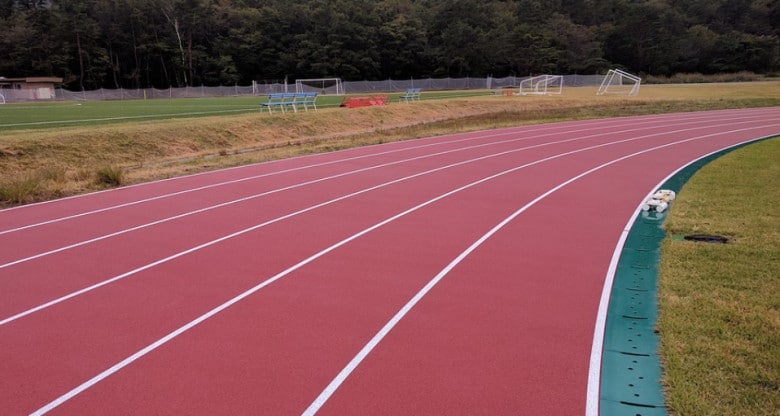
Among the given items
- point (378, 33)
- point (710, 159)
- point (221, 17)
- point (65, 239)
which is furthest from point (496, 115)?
point (221, 17)

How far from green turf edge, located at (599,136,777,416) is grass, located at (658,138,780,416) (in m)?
0.09

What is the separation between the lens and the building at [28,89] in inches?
1826

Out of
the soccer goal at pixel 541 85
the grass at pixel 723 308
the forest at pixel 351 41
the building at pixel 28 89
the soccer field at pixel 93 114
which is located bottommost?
the grass at pixel 723 308

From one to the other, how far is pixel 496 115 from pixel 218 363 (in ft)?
89.1

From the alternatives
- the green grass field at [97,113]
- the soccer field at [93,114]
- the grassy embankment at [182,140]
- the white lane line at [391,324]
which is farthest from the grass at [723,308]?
the soccer field at [93,114]

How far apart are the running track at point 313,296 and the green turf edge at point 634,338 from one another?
14cm

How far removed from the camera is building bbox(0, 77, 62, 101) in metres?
46.4

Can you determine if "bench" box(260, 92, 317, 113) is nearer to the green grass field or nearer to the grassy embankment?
the grassy embankment

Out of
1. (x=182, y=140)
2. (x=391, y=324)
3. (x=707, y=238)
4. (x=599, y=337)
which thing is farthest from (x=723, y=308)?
(x=182, y=140)

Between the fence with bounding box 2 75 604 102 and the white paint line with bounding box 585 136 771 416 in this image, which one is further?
the fence with bounding box 2 75 604 102

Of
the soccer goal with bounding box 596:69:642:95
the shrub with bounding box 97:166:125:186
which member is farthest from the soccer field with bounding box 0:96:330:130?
the soccer goal with bounding box 596:69:642:95

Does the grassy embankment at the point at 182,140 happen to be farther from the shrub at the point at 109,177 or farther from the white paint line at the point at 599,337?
the white paint line at the point at 599,337

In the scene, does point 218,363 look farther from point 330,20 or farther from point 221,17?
point 221,17

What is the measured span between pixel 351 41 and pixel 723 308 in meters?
66.9
